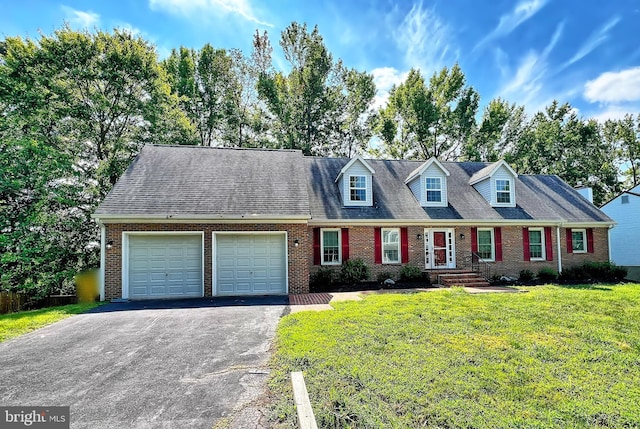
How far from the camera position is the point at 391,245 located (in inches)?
543

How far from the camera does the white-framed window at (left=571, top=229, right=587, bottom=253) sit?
617 inches

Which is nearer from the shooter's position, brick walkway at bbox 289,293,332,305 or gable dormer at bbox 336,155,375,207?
brick walkway at bbox 289,293,332,305

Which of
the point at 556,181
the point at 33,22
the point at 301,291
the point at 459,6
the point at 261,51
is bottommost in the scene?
the point at 301,291

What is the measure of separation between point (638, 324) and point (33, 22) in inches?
968

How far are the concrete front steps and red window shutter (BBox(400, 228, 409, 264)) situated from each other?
1.29 m

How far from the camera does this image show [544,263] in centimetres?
1486

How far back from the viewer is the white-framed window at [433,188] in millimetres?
15094

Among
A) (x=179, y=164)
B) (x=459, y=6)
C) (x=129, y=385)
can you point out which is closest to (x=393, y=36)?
(x=459, y=6)

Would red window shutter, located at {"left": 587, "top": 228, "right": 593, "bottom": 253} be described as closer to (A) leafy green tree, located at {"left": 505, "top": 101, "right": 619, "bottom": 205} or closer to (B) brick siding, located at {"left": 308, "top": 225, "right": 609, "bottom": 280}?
(B) brick siding, located at {"left": 308, "top": 225, "right": 609, "bottom": 280}

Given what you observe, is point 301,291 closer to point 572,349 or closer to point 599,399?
point 572,349

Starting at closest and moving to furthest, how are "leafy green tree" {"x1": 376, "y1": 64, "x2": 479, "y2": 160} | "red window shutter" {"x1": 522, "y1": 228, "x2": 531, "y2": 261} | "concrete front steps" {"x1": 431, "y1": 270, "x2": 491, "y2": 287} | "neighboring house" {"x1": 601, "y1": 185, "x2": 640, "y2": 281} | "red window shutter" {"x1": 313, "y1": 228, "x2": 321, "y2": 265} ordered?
"concrete front steps" {"x1": 431, "y1": 270, "x2": 491, "y2": 287}
"red window shutter" {"x1": 313, "y1": 228, "x2": 321, "y2": 265}
"red window shutter" {"x1": 522, "y1": 228, "x2": 531, "y2": 261}
"neighboring house" {"x1": 601, "y1": 185, "x2": 640, "y2": 281}
"leafy green tree" {"x1": 376, "y1": 64, "x2": 479, "y2": 160}

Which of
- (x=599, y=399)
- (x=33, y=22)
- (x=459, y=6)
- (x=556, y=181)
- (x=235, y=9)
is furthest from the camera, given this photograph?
(x=556, y=181)

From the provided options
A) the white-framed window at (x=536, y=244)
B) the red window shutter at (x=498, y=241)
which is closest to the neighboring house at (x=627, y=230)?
the white-framed window at (x=536, y=244)

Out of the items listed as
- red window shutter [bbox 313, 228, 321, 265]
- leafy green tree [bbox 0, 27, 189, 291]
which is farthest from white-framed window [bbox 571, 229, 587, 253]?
leafy green tree [bbox 0, 27, 189, 291]
